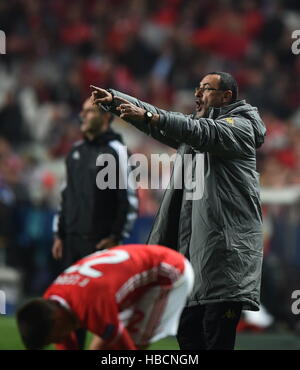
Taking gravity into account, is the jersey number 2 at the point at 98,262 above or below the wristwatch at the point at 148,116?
below

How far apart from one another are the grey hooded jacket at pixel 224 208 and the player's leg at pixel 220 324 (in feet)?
0.21

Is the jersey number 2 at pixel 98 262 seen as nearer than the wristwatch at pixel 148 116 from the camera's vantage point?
Yes

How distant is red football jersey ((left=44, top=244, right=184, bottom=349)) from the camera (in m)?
5.17

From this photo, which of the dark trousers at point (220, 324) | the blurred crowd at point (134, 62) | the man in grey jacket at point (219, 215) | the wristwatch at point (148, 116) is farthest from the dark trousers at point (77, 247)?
the blurred crowd at point (134, 62)

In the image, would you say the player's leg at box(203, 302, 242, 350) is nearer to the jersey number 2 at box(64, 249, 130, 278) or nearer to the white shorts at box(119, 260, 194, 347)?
the white shorts at box(119, 260, 194, 347)

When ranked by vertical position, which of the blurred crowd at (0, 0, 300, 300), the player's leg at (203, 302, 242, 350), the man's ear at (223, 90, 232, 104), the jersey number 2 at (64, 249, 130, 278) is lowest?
the player's leg at (203, 302, 242, 350)

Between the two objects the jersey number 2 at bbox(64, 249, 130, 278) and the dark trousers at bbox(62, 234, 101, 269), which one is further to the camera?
the dark trousers at bbox(62, 234, 101, 269)

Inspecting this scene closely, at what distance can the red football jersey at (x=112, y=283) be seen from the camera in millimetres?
5168

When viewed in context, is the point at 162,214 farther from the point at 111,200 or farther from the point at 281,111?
the point at 281,111

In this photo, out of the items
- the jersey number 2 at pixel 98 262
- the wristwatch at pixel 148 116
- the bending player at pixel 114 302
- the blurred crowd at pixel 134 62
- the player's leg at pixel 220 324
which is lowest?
the player's leg at pixel 220 324

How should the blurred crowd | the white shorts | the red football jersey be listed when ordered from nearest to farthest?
the red football jersey, the white shorts, the blurred crowd

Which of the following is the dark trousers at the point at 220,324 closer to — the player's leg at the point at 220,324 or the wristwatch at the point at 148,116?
the player's leg at the point at 220,324

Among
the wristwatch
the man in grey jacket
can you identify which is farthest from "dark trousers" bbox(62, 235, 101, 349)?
the wristwatch
